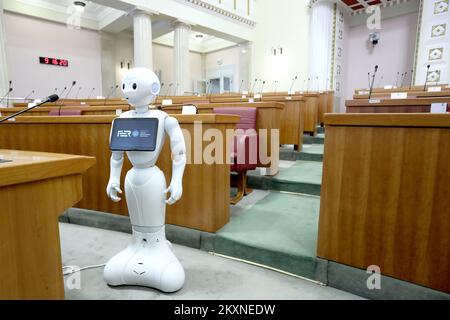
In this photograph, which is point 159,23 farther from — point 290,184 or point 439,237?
point 439,237

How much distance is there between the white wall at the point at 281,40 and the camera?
26.5ft

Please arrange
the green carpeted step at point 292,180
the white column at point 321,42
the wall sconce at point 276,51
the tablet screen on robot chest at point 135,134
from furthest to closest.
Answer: the wall sconce at point 276,51 → the white column at point 321,42 → the green carpeted step at point 292,180 → the tablet screen on robot chest at point 135,134

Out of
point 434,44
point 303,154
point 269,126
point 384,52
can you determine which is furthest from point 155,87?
point 384,52

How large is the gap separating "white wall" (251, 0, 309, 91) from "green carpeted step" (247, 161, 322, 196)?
6.14m

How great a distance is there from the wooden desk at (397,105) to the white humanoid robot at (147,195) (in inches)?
78.7

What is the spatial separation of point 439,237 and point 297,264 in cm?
62

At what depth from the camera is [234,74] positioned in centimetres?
1035

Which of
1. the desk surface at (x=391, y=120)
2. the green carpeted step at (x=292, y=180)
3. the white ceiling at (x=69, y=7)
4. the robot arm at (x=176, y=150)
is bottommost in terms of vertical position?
the green carpeted step at (x=292, y=180)

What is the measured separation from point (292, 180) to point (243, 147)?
0.55 metres

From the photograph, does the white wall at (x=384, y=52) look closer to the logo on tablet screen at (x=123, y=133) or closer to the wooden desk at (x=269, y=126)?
the wooden desk at (x=269, y=126)

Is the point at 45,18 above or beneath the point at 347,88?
above

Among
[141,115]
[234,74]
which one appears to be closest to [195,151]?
[141,115]

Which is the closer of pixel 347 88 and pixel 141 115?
pixel 141 115

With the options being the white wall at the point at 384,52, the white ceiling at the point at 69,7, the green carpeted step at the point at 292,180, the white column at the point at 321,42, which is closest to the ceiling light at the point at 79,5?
the white ceiling at the point at 69,7
